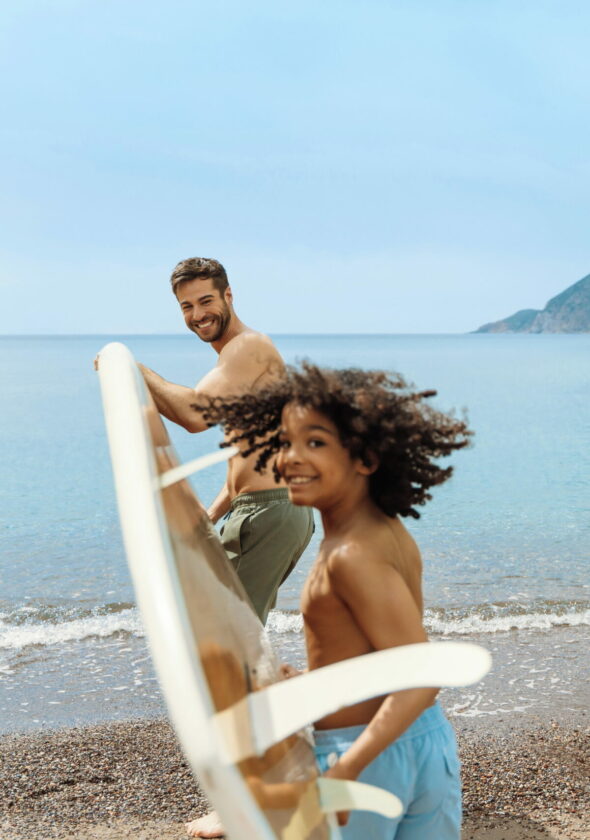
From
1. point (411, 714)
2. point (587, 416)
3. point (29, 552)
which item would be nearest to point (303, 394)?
point (411, 714)

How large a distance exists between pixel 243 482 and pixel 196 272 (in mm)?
837

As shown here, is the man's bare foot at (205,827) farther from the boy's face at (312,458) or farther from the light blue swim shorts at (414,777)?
the boy's face at (312,458)

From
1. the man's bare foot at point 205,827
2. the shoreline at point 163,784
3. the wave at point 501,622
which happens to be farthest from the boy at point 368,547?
the wave at point 501,622

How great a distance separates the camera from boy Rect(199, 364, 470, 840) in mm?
1653

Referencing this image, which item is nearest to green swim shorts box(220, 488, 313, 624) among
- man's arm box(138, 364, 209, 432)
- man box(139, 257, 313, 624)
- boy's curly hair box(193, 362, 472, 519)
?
man box(139, 257, 313, 624)

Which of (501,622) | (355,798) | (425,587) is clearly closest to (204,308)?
(355,798)

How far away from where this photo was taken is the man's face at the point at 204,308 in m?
3.50

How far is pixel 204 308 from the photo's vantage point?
11.7ft

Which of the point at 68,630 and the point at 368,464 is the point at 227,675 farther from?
the point at 68,630

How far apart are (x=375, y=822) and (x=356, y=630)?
1.15ft

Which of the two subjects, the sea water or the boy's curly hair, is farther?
the sea water

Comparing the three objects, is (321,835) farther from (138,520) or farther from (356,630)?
(138,520)

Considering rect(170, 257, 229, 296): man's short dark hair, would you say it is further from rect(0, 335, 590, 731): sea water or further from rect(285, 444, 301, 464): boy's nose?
rect(285, 444, 301, 464): boy's nose

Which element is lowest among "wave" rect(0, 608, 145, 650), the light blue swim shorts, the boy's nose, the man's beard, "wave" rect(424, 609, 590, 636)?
"wave" rect(424, 609, 590, 636)
